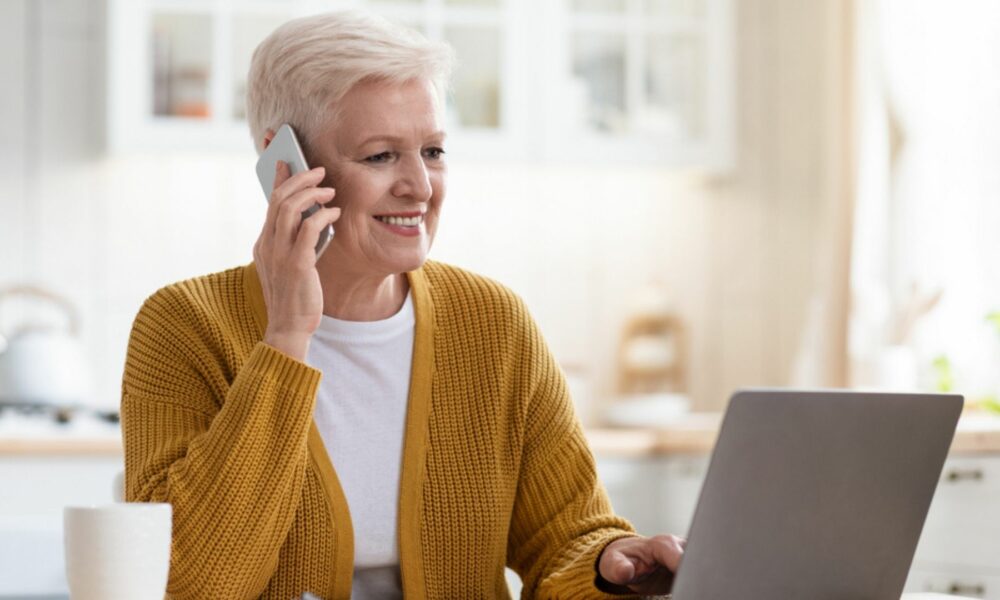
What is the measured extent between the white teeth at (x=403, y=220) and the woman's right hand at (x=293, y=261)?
0.29 feet

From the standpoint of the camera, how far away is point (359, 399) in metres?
1.59

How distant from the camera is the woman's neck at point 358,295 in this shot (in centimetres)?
161

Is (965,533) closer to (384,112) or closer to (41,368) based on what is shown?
(384,112)

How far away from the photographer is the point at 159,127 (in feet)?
11.1

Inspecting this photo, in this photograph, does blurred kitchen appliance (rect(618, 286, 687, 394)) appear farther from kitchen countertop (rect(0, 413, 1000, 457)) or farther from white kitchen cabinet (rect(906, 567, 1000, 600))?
white kitchen cabinet (rect(906, 567, 1000, 600))

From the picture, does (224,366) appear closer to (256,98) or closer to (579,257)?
(256,98)

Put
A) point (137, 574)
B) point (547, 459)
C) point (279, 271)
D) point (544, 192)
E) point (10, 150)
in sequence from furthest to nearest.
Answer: point (544, 192), point (10, 150), point (547, 459), point (279, 271), point (137, 574)

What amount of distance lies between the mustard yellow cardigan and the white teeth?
0.14 meters

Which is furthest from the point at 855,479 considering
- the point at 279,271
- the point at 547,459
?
the point at 279,271

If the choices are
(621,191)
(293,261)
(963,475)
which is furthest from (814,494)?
(621,191)

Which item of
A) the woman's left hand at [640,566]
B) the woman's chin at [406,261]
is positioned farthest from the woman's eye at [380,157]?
the woman's left hand at [640,566]

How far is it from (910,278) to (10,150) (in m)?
2.41

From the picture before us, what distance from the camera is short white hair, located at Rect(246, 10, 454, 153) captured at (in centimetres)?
151

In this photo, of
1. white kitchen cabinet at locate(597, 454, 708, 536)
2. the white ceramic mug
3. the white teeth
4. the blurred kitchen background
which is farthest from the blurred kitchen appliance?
the white ceramic mug
